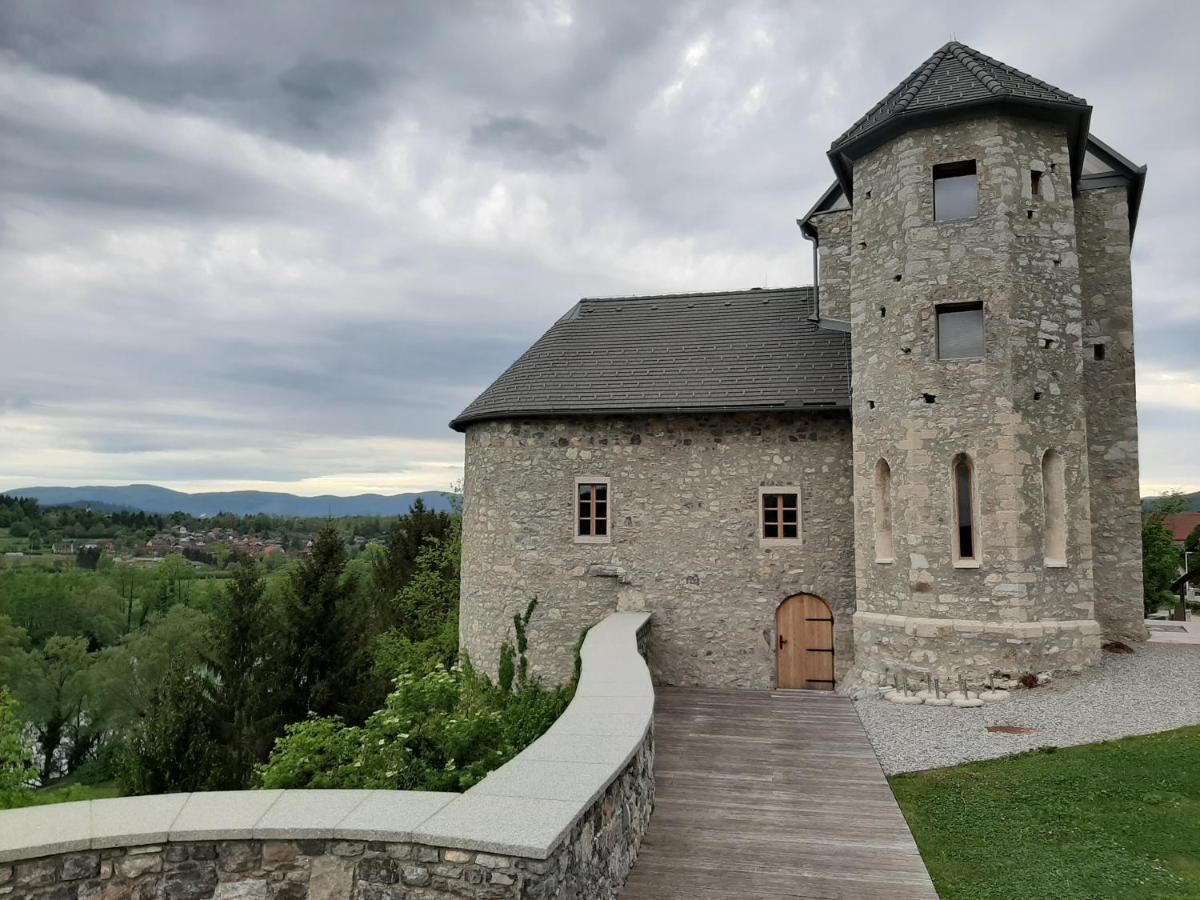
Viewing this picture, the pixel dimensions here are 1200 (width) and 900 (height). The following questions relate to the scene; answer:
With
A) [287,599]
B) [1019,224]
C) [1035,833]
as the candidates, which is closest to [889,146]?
[1019,224]

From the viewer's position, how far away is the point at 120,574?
6397 centimetres

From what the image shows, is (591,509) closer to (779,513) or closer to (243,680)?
(779,513)

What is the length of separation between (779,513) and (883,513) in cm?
201

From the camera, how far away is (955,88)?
1198 centimetres

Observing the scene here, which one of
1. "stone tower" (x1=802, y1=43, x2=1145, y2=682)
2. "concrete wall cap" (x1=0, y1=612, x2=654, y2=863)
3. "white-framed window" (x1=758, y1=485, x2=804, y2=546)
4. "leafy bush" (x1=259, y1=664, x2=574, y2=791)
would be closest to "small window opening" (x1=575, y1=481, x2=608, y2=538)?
"white-framed window" (x1=758, y1=485, x2=804, y2=546)

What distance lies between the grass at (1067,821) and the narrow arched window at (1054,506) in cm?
322

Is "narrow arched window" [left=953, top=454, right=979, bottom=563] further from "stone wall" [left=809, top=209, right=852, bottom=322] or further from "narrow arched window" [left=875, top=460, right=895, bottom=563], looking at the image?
"stone wall" [left=809, top=209, right=852, bottom=322]

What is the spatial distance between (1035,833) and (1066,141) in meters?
10.7

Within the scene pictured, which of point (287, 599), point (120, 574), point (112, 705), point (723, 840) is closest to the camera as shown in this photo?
point (723, 840)

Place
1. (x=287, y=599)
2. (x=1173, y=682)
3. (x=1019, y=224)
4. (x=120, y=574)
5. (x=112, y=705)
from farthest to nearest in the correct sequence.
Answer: (x=120, y=574), (x=112, y=705), (x=287, y=599), (x=1019, y=224), (x=1173, y=682)

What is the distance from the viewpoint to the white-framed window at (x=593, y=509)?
14.4m

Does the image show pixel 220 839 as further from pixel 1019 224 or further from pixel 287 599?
pixel 287 599

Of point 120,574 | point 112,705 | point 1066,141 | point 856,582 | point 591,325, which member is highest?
point 1066,141

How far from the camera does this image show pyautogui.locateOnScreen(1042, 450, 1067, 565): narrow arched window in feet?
37.1
